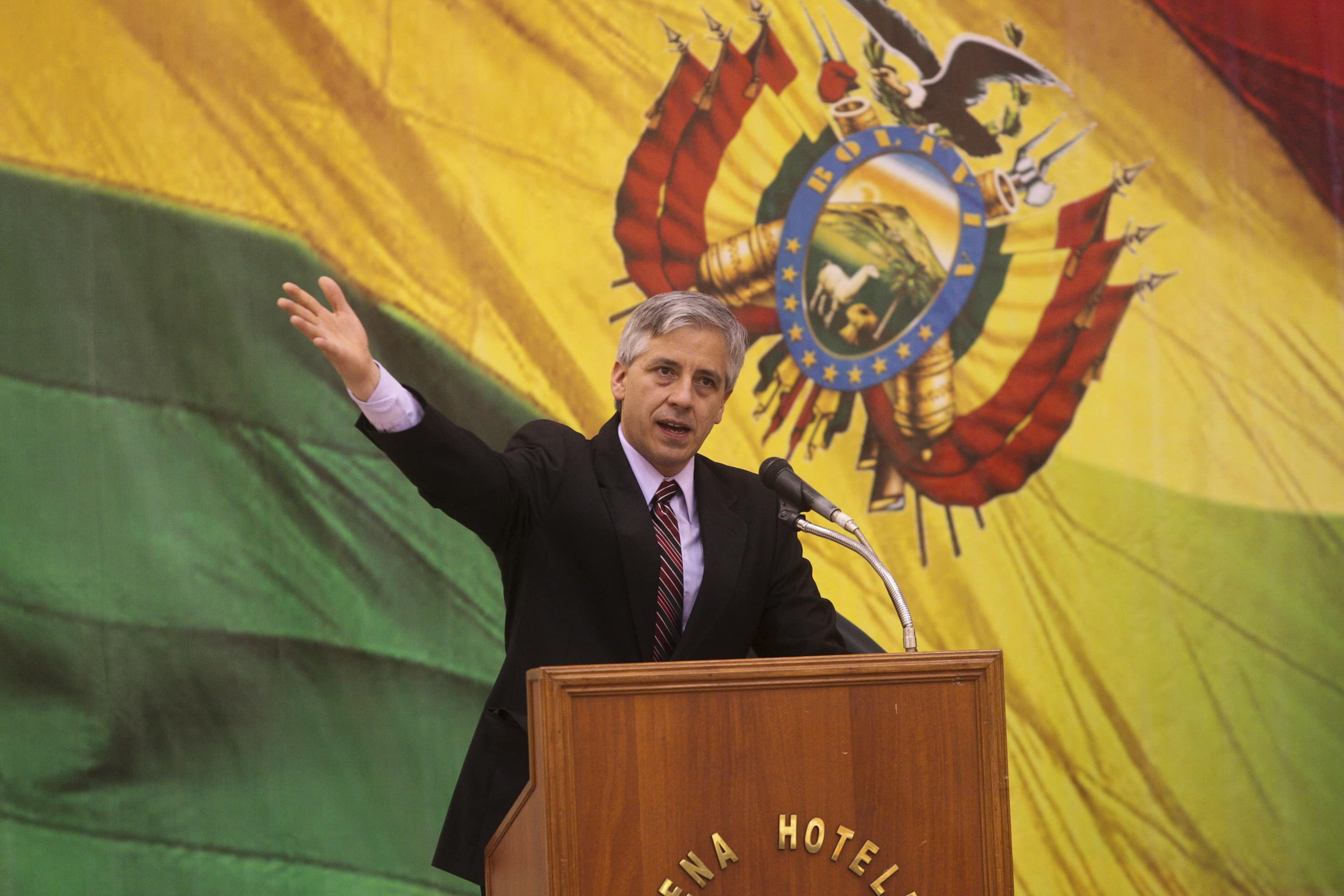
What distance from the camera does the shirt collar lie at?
2273 mm

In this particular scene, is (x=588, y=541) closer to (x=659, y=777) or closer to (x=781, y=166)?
(x=659, y=777)

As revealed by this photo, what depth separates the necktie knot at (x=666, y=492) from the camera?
2254 millimetres

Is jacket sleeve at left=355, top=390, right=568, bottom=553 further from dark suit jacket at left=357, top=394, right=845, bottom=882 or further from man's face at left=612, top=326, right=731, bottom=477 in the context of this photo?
man's face at left=612, top=326, right=731, bottom=477

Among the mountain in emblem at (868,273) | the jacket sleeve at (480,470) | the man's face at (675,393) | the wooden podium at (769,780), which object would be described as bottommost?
the wooden podium at (769,780)

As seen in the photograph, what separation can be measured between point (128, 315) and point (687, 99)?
176cm

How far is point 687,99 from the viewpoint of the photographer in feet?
13.4

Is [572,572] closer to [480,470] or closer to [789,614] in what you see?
[480,470]

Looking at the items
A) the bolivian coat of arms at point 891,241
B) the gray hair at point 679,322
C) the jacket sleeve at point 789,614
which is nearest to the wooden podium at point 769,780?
the jacket sleeve at point 789,614

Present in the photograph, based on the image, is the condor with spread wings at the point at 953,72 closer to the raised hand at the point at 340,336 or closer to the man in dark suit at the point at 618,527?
the man in dark suit at the point at 618,527

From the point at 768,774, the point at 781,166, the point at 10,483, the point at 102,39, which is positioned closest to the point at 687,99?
the point at 781,166

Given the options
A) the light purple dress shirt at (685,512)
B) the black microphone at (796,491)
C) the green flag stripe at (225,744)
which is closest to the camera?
the black microphone at (796,491)

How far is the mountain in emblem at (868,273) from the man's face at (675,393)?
1992 millimetres

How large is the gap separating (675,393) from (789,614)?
1.44 feet

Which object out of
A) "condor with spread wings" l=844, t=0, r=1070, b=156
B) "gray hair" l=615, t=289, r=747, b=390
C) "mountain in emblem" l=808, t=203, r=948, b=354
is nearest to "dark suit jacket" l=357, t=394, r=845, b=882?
"gray hair" l=615, t=289, r=747, b=390
